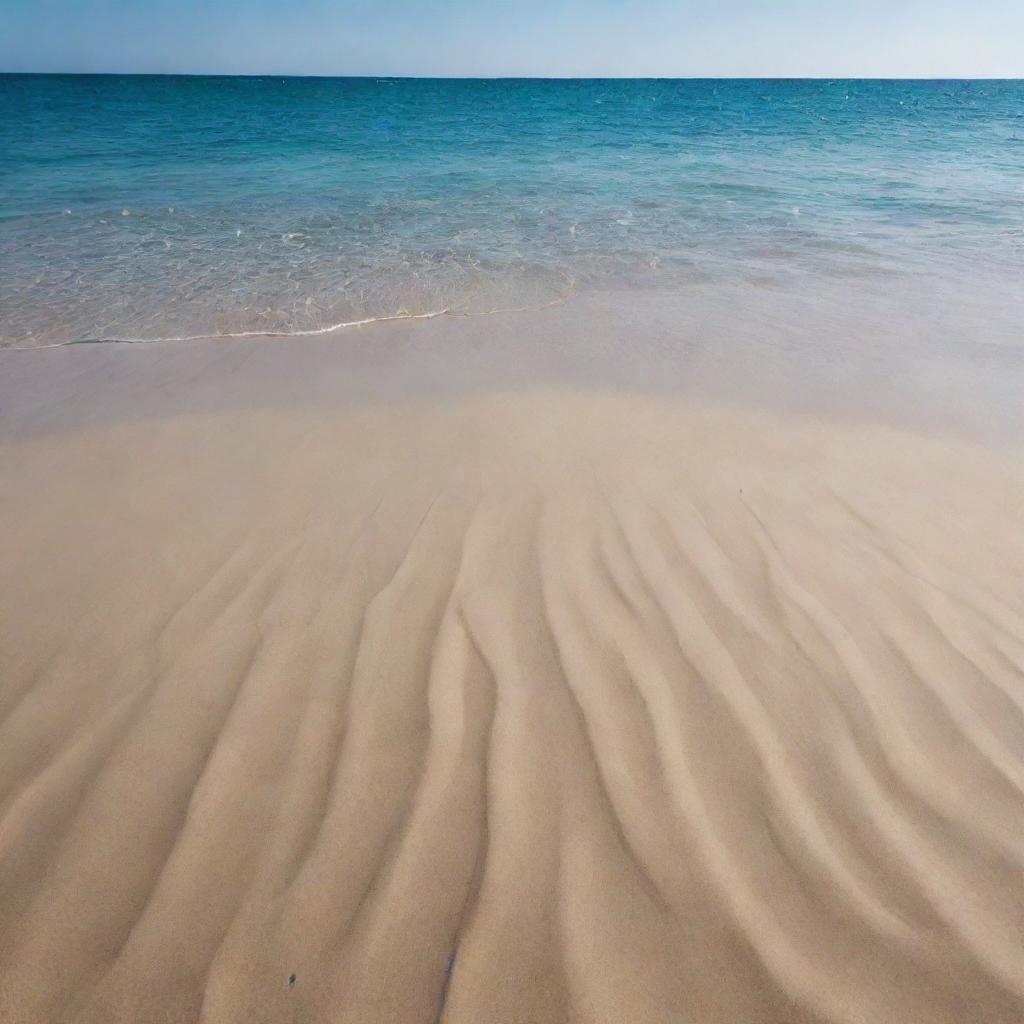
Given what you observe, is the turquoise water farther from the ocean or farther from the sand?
the sand

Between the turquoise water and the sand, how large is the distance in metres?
3.01

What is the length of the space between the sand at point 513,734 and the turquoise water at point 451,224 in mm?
3015

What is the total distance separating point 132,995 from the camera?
1.34m

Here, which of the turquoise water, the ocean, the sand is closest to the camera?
the sand

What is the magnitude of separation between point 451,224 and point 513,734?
8.21 meters

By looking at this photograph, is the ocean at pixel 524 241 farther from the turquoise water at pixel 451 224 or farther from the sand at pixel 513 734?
the sand at pixel 513 734

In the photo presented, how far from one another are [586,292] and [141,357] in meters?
3.67

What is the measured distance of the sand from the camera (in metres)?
1.38

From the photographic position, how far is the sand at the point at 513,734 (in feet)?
4.54

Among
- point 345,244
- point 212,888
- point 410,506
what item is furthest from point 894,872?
point 345,244

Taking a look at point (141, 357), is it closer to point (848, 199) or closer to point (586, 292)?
point (586, 292)

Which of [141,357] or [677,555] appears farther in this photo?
[141,357]

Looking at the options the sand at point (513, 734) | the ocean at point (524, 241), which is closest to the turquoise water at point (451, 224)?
the ocean at point (524, 241)

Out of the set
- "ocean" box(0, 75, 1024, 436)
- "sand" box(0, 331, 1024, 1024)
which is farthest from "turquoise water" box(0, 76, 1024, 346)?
"sand" box(0, 331, 1024, 1024)
